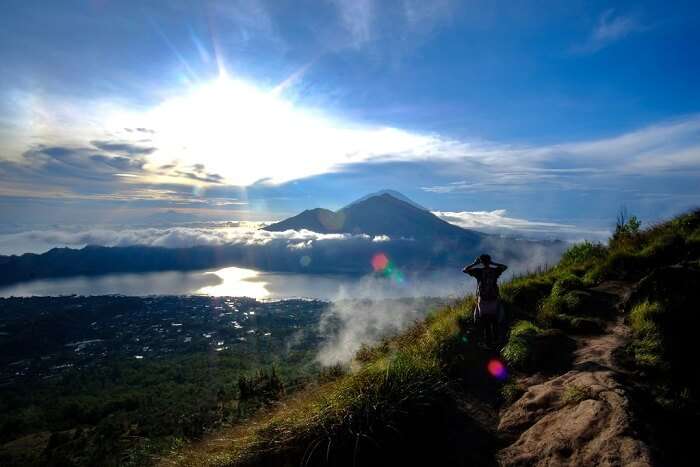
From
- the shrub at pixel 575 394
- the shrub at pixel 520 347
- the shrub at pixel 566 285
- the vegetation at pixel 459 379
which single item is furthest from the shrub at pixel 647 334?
the shrub at pixel 566 285

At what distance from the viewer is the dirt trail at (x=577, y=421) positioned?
428cm

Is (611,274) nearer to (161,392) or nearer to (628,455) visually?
(628,455)

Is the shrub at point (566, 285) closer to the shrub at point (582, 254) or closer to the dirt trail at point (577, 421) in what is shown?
the shrub at point (582, 254)

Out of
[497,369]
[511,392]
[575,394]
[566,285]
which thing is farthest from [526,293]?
[575,394]

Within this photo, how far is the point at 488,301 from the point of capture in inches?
343

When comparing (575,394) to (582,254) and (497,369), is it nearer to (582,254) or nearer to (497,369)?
(497,369)

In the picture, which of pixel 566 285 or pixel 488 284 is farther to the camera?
pixel 566 285

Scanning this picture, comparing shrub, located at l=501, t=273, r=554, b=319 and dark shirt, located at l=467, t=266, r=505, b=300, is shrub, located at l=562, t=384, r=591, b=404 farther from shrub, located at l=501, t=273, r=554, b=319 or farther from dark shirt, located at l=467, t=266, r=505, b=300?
shrub, located at l=501, t=273, r=554, b=319

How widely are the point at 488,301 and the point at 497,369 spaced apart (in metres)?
1.68

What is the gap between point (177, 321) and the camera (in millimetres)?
153750

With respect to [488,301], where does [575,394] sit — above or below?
below

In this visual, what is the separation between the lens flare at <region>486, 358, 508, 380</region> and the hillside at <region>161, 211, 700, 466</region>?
2 cm

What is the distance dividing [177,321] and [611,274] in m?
169

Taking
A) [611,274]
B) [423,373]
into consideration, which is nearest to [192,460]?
[423,373]
